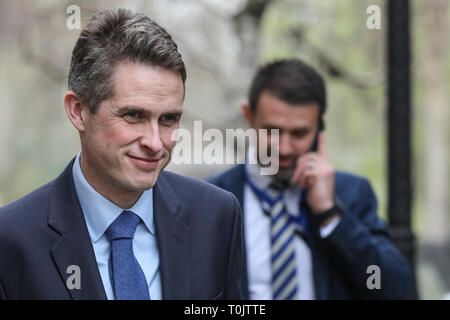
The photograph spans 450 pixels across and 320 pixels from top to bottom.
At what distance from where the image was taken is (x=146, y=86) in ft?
5.97

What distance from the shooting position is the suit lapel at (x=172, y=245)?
6.19 ft

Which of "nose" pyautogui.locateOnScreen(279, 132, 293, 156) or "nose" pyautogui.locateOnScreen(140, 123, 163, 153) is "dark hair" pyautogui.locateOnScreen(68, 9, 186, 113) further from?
"nose" pyautogui.locateOnScreen(279, 132, 293, 156)

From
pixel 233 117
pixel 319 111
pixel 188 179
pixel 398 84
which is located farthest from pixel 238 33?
pixel 188 179

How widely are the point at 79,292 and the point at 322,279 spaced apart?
4.90 ft

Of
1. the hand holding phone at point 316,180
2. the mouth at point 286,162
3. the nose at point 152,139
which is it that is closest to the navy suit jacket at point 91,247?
the nose at point 152,139

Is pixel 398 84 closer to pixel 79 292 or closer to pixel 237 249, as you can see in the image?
pixel 237 249

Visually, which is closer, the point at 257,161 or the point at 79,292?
the point at 79,292

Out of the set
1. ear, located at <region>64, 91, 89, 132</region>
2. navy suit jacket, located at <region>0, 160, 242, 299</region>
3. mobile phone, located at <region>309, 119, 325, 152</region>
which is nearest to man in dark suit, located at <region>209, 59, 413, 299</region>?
mobile phone, located at <region>309, 119, 325, 152</region>

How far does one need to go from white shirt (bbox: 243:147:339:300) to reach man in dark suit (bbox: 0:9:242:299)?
98 centimetres

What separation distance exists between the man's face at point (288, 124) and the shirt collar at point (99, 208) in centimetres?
128

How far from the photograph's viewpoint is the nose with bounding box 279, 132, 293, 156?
3189 millimetres

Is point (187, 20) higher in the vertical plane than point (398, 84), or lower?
higher

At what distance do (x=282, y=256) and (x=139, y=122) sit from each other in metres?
1.34
